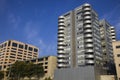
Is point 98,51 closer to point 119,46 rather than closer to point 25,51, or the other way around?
point 119,46

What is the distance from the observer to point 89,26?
324 feet

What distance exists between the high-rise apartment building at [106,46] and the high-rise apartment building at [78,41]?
33.4ft

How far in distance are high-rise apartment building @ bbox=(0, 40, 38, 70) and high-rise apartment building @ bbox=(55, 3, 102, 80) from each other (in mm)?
69736

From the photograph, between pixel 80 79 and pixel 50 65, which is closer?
pixel 80 79

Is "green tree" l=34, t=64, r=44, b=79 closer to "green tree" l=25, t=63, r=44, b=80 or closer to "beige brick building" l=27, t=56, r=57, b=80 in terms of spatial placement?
"green tree" l=25, t=63, r=44, b=80

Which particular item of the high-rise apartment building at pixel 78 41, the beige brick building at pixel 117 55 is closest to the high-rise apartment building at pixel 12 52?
the high-rise apartment building at pixel 78 41

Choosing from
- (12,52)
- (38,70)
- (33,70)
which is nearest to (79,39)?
(38,70)

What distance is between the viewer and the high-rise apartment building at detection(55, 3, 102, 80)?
93.6m

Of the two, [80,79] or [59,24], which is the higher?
[59,24]

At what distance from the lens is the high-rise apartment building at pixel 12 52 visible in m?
158

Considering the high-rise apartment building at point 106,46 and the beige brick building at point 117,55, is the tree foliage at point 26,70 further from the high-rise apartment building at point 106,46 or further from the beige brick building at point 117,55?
the beige brick building at point 117,55

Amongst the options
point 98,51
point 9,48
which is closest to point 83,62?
point 98,51

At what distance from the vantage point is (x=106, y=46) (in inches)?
4599

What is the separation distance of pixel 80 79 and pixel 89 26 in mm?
35370
